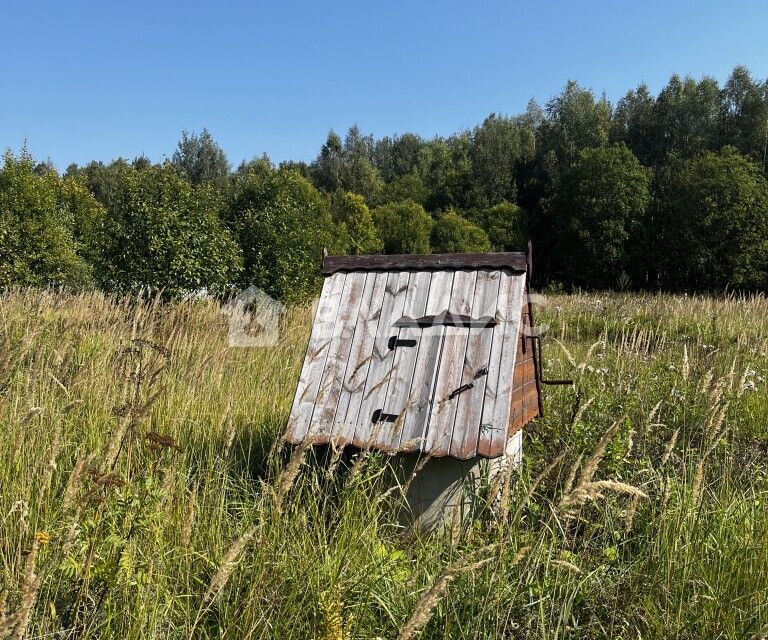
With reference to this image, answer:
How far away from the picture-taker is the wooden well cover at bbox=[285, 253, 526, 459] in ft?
10.4

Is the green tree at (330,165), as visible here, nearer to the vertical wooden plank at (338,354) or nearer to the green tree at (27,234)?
the green tree at (27,234)

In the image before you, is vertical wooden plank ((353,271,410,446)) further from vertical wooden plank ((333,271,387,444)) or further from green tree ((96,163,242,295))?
green tree ((96,163,242,295))

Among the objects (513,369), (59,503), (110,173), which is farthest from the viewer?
(110,173)

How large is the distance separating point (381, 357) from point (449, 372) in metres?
0.42

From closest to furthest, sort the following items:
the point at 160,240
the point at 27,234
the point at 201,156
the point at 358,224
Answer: the point at 160,240 → the point at 27,234 → the point at 358,224 → the point at 201,156

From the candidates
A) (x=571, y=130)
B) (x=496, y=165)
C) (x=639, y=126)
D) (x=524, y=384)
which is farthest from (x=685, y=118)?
(x=524, y=384)

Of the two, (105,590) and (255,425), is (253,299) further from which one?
(105,590)

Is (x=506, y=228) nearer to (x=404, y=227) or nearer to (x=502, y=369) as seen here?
(x=404, y=227)

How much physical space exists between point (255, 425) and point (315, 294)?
1018 cm

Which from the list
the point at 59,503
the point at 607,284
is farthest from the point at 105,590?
the point at 607,284

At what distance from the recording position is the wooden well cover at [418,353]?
3.17 meters

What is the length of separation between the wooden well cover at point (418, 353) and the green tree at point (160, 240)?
6.95 meters

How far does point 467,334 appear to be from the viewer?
11.3 feet

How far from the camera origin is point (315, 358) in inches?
139
